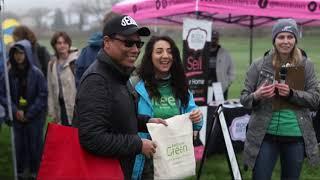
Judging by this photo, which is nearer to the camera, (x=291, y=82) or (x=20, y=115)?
(x=291, y=82)

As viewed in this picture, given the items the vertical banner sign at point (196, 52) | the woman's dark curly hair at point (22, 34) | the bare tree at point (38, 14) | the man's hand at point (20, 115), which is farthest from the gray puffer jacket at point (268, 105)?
the bare tree at point (38, 14)

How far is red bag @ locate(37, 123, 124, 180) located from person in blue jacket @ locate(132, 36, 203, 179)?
3.42 feet

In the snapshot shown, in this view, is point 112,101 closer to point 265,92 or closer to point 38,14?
point 265,92

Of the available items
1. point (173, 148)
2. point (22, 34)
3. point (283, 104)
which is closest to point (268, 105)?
point (283, 104)

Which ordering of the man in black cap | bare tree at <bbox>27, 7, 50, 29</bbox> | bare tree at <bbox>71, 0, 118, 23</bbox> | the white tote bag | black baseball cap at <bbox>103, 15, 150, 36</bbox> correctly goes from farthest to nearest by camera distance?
bare tree at <bbox>27, 7, 50, 29</bbox> < bare tree at <bbox>71, 0, 118, 23</bbox> < the white tote bag < black baseball cap at <bbox>103, 15, 150, 36</bbox> < the man in black cap

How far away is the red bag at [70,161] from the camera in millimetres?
2230

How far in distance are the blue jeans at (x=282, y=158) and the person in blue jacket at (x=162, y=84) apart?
27.7 inches

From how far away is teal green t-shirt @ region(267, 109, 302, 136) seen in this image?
370cm

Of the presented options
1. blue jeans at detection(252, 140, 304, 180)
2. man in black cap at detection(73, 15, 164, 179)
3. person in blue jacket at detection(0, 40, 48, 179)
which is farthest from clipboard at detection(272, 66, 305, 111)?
person in blue jacket at detection(0, 40, 48, 179)

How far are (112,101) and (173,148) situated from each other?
29.6 inches

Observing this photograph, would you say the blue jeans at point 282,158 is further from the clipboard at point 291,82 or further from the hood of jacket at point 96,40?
the hood of jacket at point 96,40

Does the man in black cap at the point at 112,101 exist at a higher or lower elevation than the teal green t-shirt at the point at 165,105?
higher

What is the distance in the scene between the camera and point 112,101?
2.28 m

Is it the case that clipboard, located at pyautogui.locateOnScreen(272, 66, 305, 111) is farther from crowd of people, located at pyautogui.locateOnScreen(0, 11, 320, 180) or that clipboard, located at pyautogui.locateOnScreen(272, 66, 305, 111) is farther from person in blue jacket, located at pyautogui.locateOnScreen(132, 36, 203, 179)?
person in blue jacket, located at pyautogui.locateOnScreen(132, 36, 203, 179)
